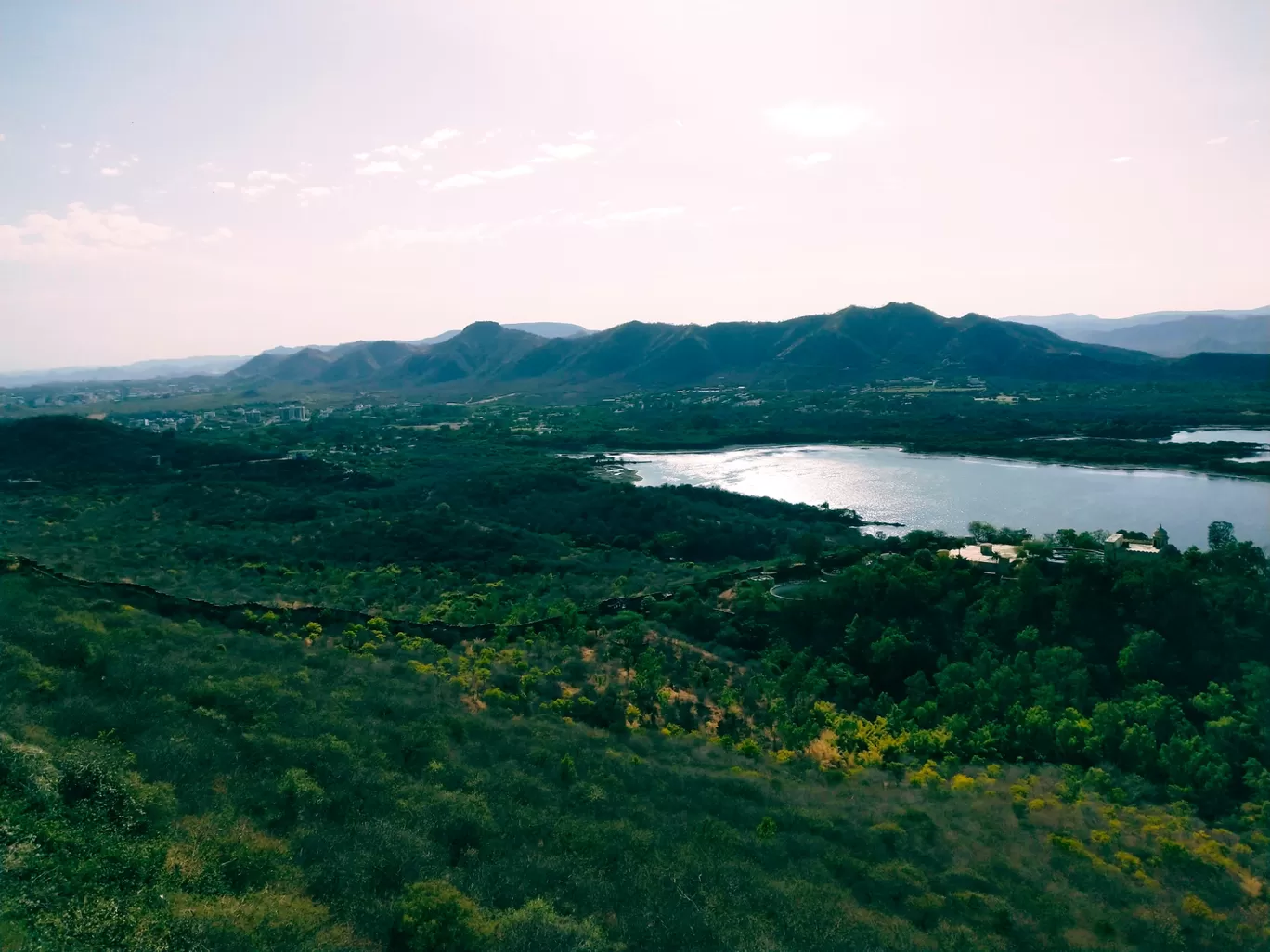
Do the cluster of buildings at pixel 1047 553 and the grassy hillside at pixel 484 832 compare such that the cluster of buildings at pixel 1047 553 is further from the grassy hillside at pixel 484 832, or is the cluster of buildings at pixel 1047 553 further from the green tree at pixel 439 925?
the green tree at pixel 439 925

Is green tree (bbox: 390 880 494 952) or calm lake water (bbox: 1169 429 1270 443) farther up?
calm lake water (bbox: 1169 429 1270 443)

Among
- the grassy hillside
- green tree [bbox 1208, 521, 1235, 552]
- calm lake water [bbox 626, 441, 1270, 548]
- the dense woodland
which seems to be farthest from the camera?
calm lake water [bbox 626, 441, 1270, 548]

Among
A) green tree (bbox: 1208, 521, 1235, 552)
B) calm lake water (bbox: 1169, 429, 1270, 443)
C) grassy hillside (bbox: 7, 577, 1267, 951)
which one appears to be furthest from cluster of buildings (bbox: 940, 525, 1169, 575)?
calm lake water (bbox: 1169, 429, 1270, 443)

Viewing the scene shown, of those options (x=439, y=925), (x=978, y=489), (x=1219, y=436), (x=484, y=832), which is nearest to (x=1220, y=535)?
(x=978, y=489)

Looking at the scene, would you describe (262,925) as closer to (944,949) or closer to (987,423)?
(944,949)

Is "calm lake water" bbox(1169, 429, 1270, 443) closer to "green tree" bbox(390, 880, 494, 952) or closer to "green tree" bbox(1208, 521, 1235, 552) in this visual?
"green tree" bbox(1208, 521, 1235, 552)

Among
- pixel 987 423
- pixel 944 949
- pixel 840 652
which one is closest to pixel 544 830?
pixel 944 949
